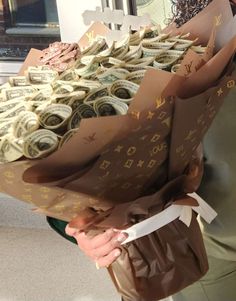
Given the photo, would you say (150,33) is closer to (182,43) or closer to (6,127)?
(182,43)

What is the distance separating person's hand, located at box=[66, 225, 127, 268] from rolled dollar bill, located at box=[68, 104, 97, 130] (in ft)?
0.73

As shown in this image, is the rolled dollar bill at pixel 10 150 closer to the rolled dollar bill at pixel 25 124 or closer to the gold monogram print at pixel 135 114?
the rolled dollar bill at pixel 25 124

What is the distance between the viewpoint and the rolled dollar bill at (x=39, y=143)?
760mm

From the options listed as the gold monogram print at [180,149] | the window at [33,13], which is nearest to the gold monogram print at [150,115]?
the gold monogram print at [180,149]

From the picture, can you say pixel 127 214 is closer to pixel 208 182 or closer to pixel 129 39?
pixel 208 182

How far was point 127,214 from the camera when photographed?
2.96 feet

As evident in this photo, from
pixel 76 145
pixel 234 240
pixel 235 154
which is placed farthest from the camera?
pixel 234 240

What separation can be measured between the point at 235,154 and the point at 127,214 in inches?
8.3

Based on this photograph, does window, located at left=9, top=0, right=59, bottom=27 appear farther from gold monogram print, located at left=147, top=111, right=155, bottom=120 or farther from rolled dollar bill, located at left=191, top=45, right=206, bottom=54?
gold monogram print, located at left=147, top=111, right=155, bottom=120

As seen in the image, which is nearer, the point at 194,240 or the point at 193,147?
the point at 193,147

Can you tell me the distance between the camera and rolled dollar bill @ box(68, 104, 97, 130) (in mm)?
801

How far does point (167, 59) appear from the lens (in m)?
0.90

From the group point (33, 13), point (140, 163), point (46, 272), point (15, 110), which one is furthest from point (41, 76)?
point (33, 13)

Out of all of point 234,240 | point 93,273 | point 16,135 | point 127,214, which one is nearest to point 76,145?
point 16,135
